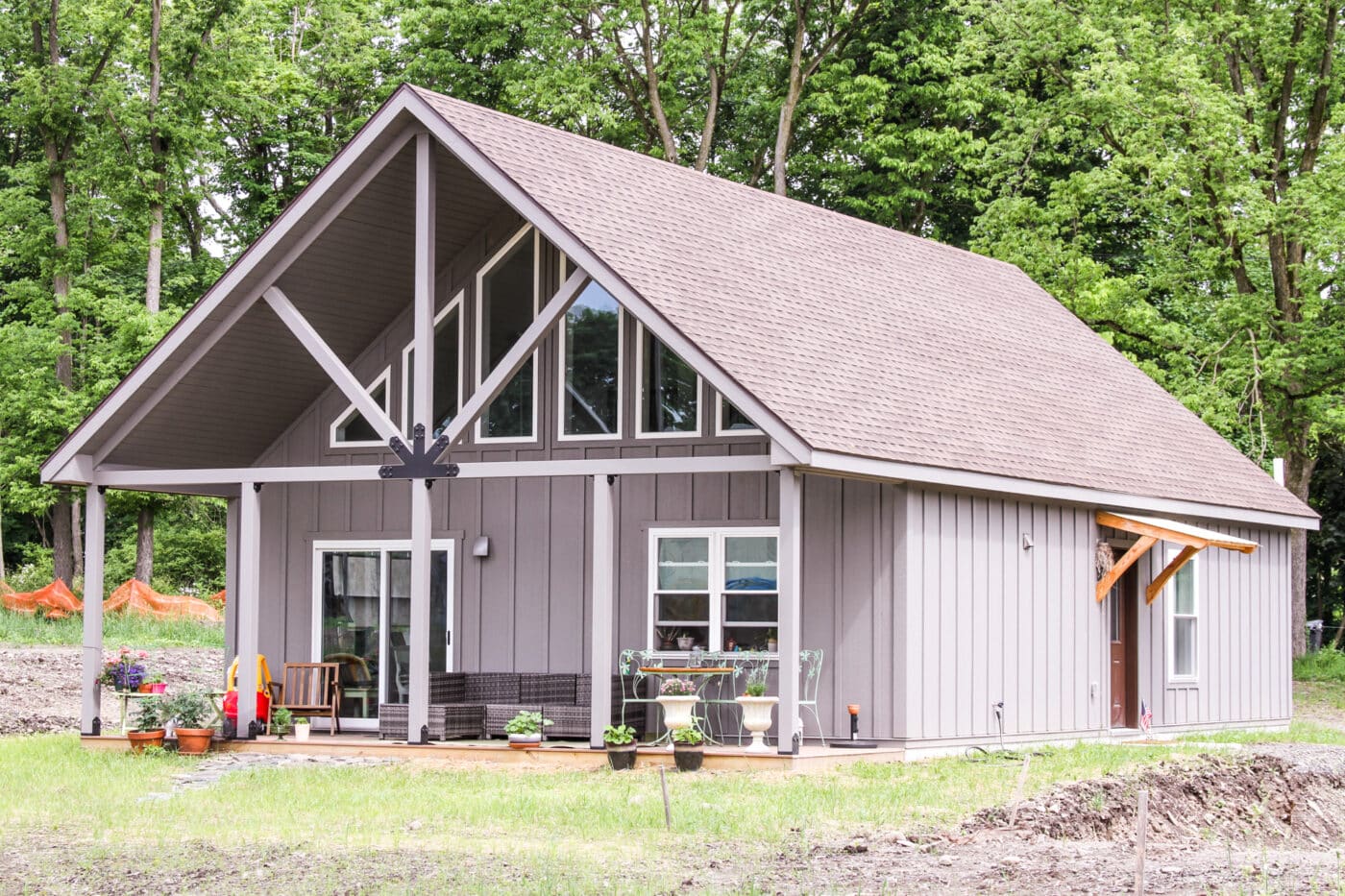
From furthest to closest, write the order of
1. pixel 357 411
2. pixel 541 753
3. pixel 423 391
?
pixel 357 411, pixel 423 391, pixel 541 753

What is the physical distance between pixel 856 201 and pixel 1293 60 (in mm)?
9269

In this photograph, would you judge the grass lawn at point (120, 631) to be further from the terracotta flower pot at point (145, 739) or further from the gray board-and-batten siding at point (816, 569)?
the terracotta flower pot at point (145, 739)

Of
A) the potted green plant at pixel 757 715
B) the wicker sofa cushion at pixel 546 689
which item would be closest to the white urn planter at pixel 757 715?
the potted green plant at pixel 757 715

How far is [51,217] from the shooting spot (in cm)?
3603

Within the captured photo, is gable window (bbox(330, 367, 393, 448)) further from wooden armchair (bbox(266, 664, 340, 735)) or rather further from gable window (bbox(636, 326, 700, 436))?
gable window (bbox(636, 326, 700, 436))

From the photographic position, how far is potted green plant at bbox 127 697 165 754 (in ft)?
53.4

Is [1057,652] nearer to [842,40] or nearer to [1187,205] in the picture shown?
[1187,205]

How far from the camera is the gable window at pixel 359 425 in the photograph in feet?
60.2

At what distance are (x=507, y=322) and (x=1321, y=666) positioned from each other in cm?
1740

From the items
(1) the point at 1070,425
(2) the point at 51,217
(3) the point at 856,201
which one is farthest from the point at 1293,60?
(2) the point at 51,217

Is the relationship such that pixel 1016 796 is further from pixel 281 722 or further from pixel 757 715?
pixel 281 722

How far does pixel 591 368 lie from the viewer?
1731 cm

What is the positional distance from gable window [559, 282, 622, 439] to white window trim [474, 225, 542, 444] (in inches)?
13.8

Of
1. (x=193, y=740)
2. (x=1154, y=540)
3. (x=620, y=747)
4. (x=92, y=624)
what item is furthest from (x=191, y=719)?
(x=1154, y=540)
